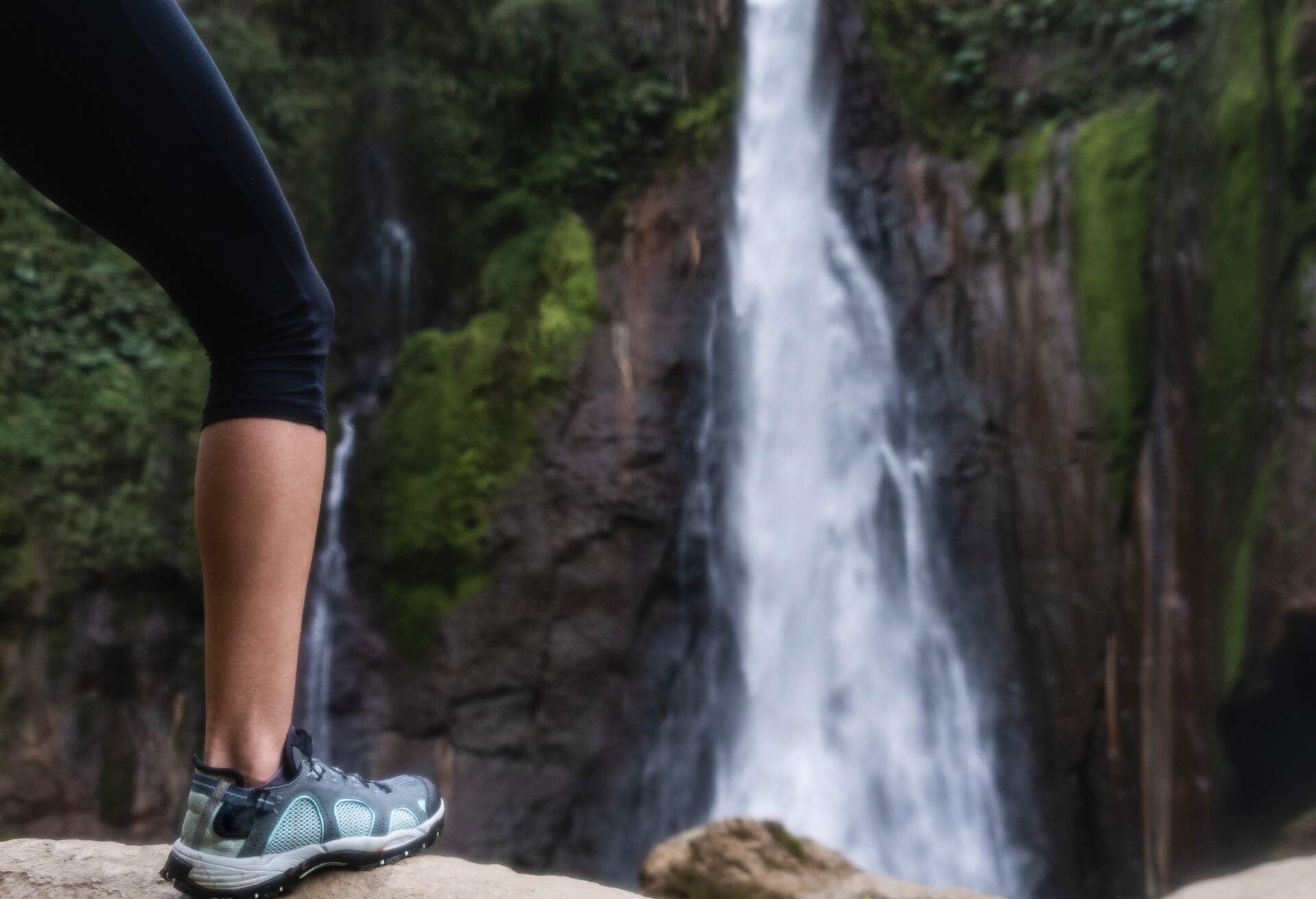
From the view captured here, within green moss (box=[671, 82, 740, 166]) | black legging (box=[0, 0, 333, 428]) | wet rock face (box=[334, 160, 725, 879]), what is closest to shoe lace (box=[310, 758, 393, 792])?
black legging (box=[0, 0, 333, 428])

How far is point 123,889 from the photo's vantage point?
135cm

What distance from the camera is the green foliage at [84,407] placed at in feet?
23.3

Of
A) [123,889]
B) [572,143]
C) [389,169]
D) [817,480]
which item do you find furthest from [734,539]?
[123,889]

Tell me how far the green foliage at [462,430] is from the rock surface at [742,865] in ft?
12.1

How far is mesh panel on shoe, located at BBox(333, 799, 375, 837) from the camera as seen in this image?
1319mm

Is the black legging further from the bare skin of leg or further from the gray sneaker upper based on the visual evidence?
the gray sneaker upper

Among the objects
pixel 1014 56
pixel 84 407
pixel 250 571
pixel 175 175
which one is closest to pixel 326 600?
pixel 84 407

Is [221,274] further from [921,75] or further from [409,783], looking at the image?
[921,75]

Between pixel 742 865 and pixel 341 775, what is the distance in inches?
110

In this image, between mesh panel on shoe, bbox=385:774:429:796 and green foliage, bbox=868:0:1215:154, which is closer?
mesh panel on shoe, bbox=385:774:429:796

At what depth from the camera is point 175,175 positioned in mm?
1185

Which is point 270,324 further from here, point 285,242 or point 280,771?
point 280,771

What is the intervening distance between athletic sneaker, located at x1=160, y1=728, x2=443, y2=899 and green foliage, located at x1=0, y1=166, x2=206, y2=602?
676 centimetres

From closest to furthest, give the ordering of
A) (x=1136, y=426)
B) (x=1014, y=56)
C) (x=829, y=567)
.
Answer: (x=1136, y=426) < (x=829, y=567) < (x=1014, y=56)
